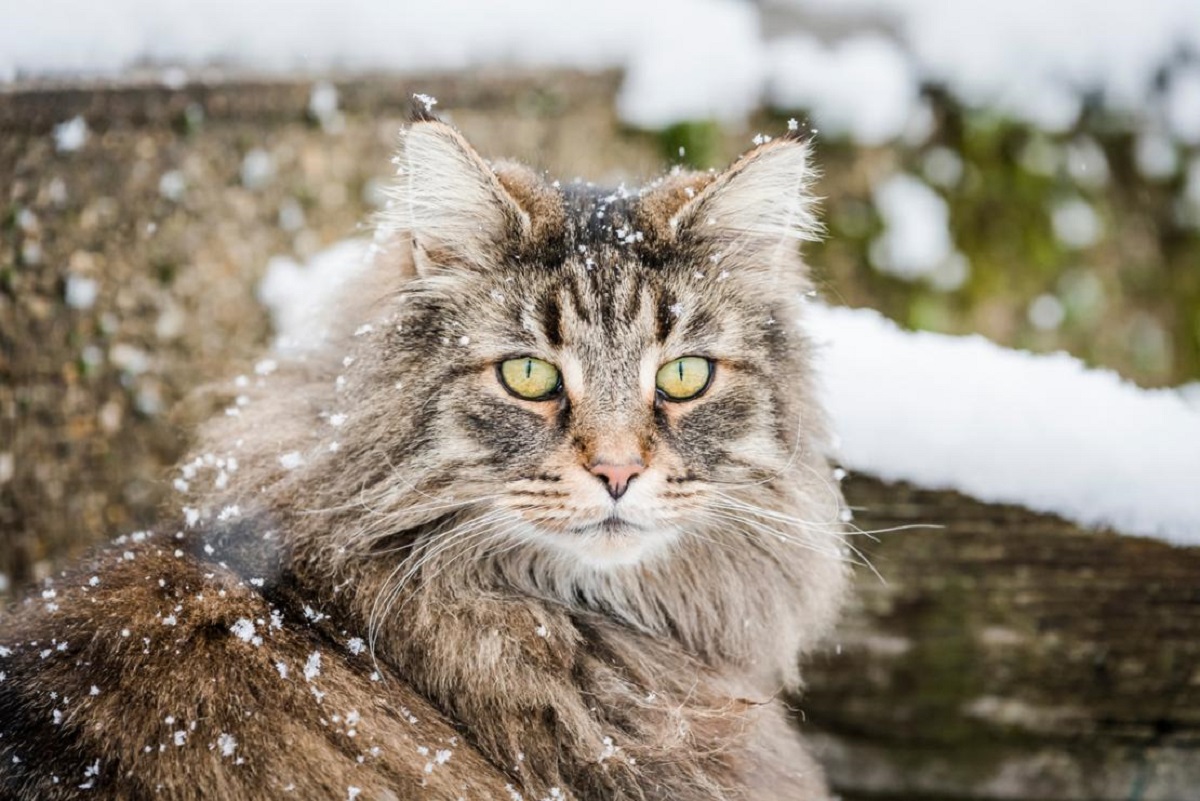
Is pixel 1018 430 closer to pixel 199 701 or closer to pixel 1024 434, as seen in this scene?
pixel 1024 434

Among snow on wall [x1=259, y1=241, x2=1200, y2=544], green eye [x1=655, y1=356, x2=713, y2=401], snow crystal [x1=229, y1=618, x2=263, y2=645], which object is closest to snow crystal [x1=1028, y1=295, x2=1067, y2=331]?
snow on wall [x1=259, y1=241, x2=1200, y2=544]

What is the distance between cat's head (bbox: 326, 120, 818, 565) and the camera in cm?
208

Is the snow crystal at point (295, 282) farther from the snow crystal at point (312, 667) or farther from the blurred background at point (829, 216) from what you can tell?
the snow crystal at point (312, 667)

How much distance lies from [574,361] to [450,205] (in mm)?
412

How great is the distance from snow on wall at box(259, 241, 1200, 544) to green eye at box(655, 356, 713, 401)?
600 mm

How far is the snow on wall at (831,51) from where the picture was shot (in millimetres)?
4320

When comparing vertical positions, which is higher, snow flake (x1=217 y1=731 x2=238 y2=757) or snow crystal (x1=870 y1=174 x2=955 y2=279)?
snow crystal (x1=870 y1=174 x2=955 y2=279)

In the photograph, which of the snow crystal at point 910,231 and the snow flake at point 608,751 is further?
the snow crystal at point 910,231

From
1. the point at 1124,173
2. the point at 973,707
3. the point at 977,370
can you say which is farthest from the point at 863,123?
the point at 973,707

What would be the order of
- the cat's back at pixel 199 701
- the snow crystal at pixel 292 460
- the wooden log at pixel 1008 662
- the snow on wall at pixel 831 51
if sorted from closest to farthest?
the cat's back at pixel 199 701, the snow crystal at pixel 292 460, the wooden log at pixel 1008 662, the snow on wall at pixel 831 51

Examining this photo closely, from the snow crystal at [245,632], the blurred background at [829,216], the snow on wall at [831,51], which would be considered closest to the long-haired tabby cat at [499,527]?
the snow crystal at [245,632]

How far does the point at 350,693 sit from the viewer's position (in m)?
2.02

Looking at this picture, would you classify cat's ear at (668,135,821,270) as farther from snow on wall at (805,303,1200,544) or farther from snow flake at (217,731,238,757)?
snow flake at (217,731,238,757)

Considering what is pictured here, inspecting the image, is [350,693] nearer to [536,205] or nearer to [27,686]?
[27,686]
